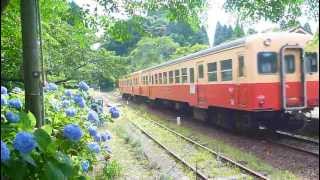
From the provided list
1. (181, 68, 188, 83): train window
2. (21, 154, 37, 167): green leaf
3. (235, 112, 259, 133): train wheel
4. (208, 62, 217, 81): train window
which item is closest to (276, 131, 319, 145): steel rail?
(235, 112, 259, 133): train wheel

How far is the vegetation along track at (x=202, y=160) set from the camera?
8812 mm

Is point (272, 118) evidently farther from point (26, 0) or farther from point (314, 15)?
point (26, 0)

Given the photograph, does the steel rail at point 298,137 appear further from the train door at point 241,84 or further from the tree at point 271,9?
the tree at point 271,9

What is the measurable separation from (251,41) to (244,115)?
209 centimetres

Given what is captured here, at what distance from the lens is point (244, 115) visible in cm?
1380

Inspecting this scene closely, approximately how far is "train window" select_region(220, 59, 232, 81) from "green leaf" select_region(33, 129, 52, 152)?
10973mm

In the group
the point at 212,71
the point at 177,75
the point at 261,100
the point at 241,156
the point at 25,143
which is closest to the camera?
the point at 25,143

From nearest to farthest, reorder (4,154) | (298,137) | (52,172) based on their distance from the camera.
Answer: (4,154) < (52,172) < (298,137)

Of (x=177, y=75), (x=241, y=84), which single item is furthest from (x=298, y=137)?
(x=177, y=75)

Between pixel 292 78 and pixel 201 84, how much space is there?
11.7 feet

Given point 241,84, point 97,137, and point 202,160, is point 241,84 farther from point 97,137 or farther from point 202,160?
point 97,137

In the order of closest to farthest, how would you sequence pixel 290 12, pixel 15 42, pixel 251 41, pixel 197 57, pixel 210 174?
pixel 290 12 → pixel 15 42 → pixel 210 174 → pixel 251 41 → pixel 197 57

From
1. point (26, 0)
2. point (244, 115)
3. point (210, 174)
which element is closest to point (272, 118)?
point (244, 115)

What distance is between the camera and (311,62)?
1382 cm
